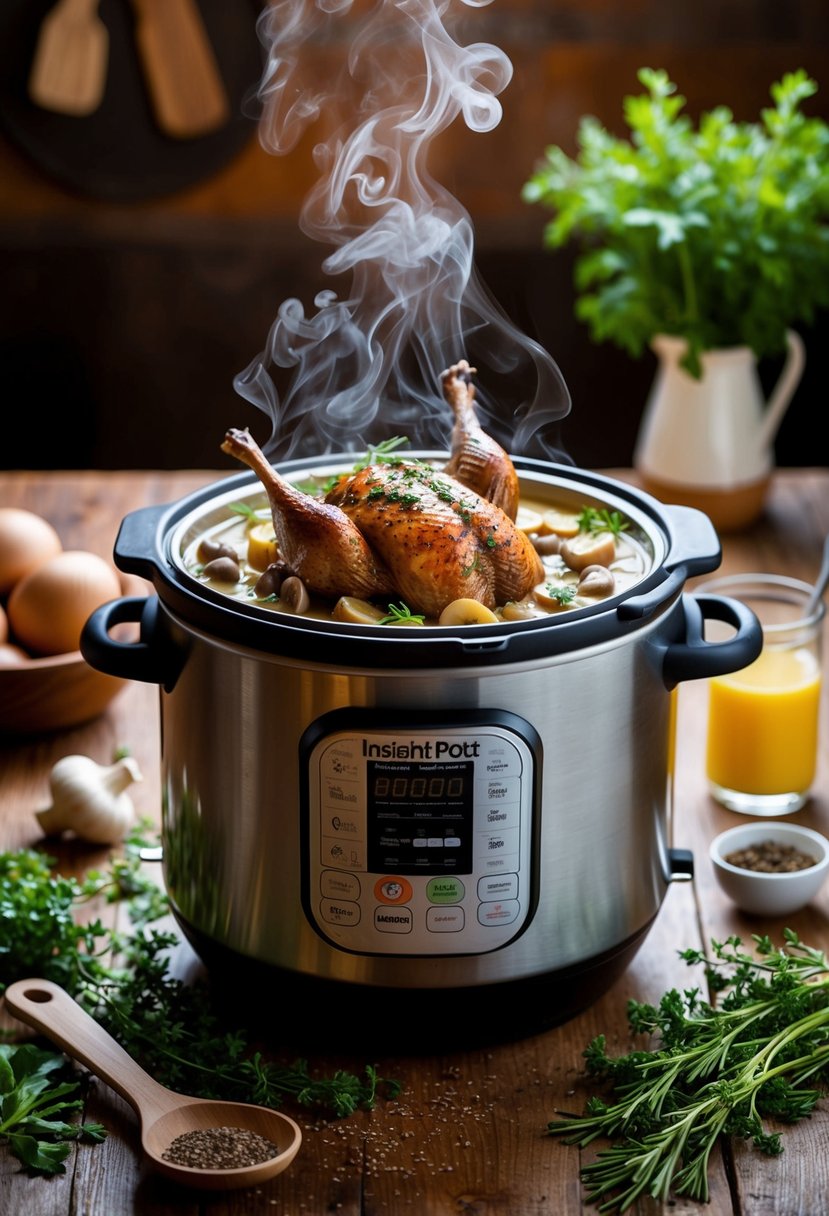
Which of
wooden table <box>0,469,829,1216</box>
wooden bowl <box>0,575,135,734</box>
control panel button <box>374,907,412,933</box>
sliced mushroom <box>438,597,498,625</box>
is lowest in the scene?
wooden table <box>0,469,829,1216</box>

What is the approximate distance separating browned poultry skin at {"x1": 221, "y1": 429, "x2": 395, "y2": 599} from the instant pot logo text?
0.68 feet

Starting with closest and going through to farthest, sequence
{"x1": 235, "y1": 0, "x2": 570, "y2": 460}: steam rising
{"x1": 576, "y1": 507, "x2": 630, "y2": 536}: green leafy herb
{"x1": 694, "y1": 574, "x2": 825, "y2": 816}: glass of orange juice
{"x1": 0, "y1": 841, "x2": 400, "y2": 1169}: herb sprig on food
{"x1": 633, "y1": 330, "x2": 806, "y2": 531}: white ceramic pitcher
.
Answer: {"x1": 0, "y1": 841, "x2": 400, "y2": 1169}: herb sprig on food, {"x1": 576, "y1": 507, "x2": 630, "y2": 536}: green leafy herb, {"x1": 694, "y1": 574, "x2": 825, "y2": 816}: glass of orange juice, {"x1": 633, "y1": 330, "x2": 806, "y2": 531}: white ceramic pitcher, {"x1": 235, "y1": 0, "x2": 570, "y2": 460}: steam rising

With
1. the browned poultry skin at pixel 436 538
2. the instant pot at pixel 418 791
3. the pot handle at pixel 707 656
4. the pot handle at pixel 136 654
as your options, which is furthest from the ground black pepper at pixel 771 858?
the pot handle at pixel 136 654

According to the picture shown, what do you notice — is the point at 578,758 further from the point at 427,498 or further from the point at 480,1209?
the point at 480,1209

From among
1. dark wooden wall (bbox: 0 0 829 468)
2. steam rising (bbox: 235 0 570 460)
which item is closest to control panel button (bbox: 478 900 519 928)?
steam rising (bbox: 235 0 570 460)

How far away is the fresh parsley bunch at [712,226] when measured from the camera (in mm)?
2531

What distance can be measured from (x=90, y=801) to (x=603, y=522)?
0.74 meters

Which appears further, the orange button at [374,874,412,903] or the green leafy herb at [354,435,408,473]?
the green leafy herb at [354,435,408,473]

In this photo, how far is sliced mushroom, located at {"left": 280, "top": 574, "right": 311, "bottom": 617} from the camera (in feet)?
4.61

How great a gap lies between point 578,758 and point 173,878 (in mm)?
456

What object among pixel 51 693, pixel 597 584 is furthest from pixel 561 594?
pixel 51 693

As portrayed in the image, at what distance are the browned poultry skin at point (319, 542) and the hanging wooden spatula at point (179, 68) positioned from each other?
2.86 metres

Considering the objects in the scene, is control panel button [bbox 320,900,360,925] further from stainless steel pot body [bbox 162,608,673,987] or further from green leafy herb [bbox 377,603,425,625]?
green leafy herb [bbox 377,603,425,625]

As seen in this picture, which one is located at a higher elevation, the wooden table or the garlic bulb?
the garlic bulb
